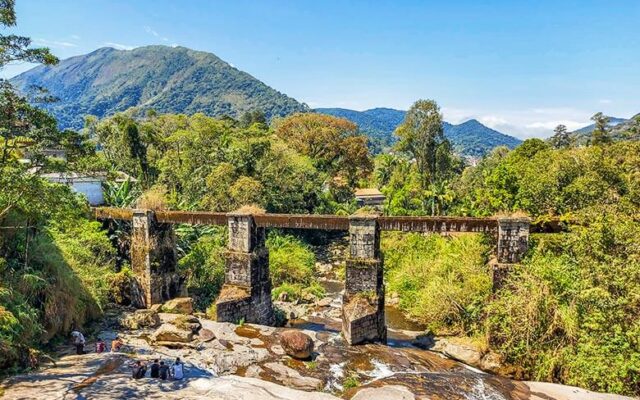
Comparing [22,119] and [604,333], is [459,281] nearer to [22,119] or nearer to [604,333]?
[604,333]

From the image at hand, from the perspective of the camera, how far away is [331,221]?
18.9m

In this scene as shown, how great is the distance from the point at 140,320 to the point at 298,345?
8.15 meters

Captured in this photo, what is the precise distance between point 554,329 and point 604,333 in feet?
6.90

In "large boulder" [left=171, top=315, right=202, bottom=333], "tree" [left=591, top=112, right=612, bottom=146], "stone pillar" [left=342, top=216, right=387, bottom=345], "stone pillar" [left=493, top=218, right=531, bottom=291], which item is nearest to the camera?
"stone pillar" [left=493, top=218, right=531, bottom=291]

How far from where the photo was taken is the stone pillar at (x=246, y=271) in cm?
1973

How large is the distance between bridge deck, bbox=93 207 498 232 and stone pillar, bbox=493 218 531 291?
0.46 metres

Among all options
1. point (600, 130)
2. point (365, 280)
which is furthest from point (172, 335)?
point (600, 130)

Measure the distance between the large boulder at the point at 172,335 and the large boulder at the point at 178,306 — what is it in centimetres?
417

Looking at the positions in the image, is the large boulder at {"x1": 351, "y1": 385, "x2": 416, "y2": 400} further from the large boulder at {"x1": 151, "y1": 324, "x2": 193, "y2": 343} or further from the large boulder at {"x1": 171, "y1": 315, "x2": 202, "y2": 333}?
the large boulder at {"x1": 171, "y1": 315, "x2": 202, "y2": 333}

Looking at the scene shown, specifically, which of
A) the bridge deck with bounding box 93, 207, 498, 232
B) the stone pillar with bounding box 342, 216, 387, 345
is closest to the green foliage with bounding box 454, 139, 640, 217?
→ the bridge deck with bounding box 93, 207, 498, 232

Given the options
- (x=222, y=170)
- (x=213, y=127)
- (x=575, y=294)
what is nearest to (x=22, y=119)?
(x=575, y=294)

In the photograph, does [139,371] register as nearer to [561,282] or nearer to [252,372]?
[252,372]

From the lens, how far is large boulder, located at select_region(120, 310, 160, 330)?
1898 cm

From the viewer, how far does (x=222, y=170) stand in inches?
1337
